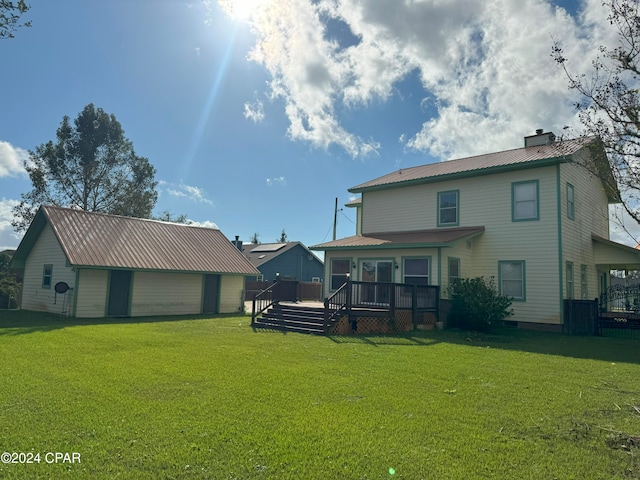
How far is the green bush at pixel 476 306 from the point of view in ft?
45.7

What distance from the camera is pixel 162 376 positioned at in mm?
6555

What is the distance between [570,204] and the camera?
16125 mm

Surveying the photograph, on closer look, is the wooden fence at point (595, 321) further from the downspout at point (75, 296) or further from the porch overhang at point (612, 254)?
Result: the downspout at point (75, 296)

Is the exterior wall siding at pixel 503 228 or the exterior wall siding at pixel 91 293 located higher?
the exterior wall siding at pixel 503 228

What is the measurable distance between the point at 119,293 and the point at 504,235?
52.9 feet

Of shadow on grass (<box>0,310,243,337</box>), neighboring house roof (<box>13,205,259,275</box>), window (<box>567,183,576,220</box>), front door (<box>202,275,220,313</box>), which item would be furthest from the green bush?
shadow on grass (<box>0,310,243,337</box>)

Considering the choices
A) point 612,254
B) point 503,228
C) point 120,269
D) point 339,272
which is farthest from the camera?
point 339,272

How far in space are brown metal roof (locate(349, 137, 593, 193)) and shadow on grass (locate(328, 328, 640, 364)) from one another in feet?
20.4

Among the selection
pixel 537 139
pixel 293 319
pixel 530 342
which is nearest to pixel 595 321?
pixel 530 342

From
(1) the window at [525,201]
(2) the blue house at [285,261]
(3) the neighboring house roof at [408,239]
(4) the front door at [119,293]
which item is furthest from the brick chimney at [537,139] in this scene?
(2) the blue house at [285,261]

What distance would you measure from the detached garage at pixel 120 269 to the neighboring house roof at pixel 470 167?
8.50 m

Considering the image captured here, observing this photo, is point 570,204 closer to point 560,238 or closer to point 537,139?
point 560,238

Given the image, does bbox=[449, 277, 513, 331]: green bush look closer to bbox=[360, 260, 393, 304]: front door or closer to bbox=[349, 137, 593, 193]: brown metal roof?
bbox=[360, 260, 393, 304]: front door

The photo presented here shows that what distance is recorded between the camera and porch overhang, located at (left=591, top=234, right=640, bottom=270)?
16.6 m
